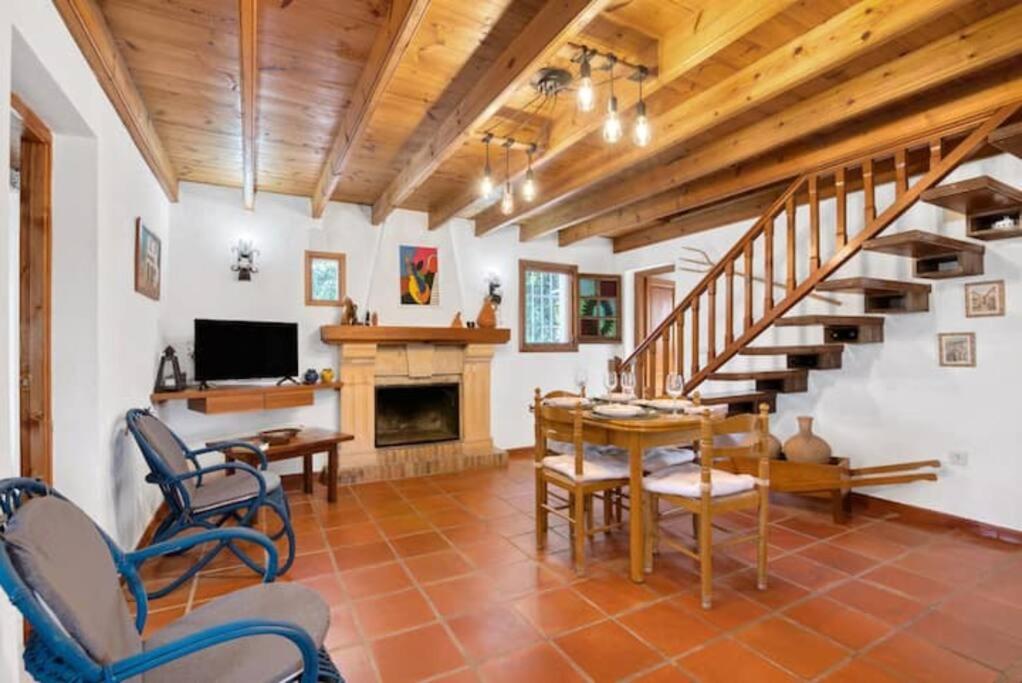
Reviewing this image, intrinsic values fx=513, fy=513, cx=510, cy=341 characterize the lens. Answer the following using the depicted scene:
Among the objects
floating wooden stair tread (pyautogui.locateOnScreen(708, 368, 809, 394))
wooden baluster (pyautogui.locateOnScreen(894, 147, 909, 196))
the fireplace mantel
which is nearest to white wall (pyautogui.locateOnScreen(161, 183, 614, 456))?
the fireplace mantel

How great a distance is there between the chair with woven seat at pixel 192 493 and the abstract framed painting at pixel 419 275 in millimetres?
2431

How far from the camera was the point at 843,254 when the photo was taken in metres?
3.09

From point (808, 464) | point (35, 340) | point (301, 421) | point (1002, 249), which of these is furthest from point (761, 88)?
point (301, 421)

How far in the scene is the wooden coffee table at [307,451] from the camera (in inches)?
148

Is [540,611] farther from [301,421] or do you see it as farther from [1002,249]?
[1002,249]

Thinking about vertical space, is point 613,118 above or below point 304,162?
below

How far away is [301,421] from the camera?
4.62m

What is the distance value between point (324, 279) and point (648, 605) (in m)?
3.81

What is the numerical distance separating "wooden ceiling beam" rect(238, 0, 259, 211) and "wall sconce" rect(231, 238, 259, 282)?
0.86 meters

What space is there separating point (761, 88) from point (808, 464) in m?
2.46

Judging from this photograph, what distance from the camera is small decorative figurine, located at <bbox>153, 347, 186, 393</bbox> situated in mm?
3783

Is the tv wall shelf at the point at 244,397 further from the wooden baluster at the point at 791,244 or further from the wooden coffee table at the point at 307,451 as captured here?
the wooden baluster at the point at 791,244

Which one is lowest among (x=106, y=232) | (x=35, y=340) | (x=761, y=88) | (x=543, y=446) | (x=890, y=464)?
(x=890, y=464)

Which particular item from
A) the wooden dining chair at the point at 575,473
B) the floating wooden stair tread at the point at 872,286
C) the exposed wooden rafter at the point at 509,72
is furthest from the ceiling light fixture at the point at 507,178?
the floating wooden stair tread at the point at 872,286
